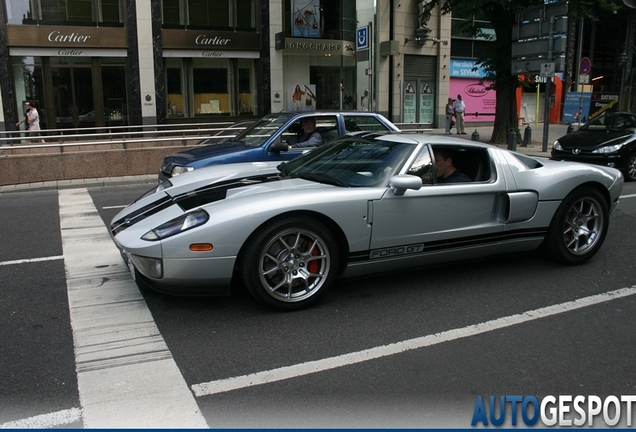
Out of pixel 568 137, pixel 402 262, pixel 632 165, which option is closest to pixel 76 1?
pixel 568 137

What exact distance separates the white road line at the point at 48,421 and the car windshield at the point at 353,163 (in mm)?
2703

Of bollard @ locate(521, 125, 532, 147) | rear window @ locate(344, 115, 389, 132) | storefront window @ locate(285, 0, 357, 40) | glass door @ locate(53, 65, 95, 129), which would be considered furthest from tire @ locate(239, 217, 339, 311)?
storefront window @ locate(285, 0, 357, 40)

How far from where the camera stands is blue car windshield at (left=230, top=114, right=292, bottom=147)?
29.0 ft

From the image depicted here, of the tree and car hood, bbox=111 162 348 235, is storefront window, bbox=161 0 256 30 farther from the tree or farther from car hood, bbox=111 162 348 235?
car hood, bbox=111 162 348 235

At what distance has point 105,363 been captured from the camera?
12.1 feet

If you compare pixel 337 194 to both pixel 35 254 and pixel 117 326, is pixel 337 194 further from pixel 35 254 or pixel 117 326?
pixel 35 254

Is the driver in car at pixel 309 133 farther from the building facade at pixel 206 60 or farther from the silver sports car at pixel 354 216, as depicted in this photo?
the building facade at pixel 206 60

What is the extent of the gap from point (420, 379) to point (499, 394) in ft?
1.52

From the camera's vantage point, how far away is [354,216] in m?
4.60

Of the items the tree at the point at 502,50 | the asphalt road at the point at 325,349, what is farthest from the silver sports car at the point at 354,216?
the tree at the point at 502,50

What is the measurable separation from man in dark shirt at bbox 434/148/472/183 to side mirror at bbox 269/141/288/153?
3565 millimetres

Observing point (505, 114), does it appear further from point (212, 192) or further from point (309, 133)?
point (212, 192)

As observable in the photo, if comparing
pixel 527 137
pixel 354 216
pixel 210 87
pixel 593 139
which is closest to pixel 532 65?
pixel 527 137

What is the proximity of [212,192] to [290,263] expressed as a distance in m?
1.13
